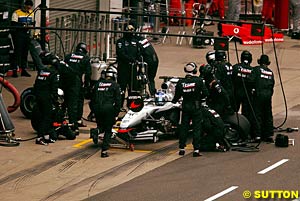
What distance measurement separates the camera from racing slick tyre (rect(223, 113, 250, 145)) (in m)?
21.9

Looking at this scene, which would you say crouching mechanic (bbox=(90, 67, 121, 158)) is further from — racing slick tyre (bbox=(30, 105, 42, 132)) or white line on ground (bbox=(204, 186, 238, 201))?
white line on ground (bbox=(204, 186, 238, 201))

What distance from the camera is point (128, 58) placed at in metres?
24.5

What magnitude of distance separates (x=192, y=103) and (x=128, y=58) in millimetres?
4005

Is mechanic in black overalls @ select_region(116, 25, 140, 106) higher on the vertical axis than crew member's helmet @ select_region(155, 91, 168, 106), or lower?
higher

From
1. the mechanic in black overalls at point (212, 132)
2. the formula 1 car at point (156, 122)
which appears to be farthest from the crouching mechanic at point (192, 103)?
the formula 1 car at point (156, 122)

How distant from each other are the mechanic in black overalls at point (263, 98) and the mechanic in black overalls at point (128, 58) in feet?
11.0

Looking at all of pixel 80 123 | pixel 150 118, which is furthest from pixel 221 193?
pixel 80 123

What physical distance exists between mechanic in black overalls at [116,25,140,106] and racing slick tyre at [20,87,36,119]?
2.17 metres

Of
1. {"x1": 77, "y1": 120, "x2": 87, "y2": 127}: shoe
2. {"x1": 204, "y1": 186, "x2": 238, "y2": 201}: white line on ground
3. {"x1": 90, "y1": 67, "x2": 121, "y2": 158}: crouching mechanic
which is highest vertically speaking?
{"x1": 90, "y1": 67, "x2": 121, "y2": 158}: crouching mechanic

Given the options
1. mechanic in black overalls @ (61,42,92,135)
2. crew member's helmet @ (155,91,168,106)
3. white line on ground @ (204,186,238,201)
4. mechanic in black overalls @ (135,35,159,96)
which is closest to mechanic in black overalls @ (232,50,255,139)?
crew member's helmet @ (155,91,168,106)

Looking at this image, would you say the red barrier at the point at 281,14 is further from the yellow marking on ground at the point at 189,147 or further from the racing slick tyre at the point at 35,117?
the racing slick tyre at the point at 35,117

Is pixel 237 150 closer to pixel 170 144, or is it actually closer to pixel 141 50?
pixel 170 144

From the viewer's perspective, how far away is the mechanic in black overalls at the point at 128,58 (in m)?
24.5

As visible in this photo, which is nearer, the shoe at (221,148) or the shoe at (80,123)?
the shoe at (221,148)
